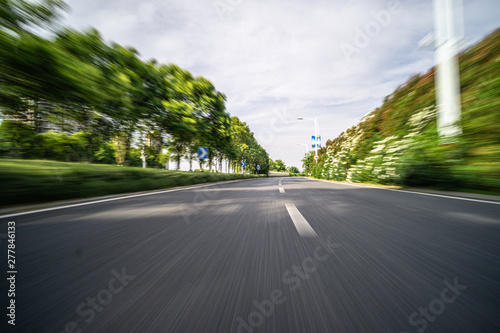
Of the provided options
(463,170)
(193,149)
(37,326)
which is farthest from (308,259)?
(193,149)

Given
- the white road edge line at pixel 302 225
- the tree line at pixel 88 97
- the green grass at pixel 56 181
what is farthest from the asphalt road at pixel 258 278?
the tree line at pixel 88 97

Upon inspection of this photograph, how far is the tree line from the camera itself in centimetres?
672

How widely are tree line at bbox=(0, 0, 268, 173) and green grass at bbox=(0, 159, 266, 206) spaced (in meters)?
3.61

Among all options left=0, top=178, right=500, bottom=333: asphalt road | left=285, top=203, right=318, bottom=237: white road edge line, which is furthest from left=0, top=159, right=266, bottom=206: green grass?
left=285, top=203, right=318, bottom=237: white road edge line

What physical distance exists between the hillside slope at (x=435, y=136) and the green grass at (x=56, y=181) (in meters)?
11.5

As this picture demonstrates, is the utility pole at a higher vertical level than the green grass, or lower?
higher

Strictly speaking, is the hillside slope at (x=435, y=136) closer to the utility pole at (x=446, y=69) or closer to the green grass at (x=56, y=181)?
the utility pole at (x=446, y=69)

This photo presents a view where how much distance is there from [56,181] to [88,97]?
509 centimetres

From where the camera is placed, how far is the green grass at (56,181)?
428 centimetres

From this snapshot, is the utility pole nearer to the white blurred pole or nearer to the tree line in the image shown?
the white blurred pole

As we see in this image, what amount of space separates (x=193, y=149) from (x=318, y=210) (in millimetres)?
19032

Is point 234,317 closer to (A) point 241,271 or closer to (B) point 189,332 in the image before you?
(B) point 189,332

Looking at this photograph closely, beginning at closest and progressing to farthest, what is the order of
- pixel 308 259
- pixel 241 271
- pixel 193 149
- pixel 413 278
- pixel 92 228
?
pixel 413 278 < pixel 241 271 < pixel 308 259 < pixel 92 228 < pixel 193 149

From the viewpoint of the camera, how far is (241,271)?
150cm
